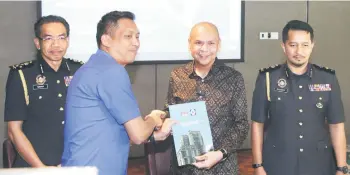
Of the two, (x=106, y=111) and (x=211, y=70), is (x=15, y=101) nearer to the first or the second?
(x=106, y=111)

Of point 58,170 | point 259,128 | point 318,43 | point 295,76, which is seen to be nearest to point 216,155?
point 259,128

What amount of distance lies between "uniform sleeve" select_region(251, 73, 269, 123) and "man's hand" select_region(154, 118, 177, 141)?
46 cm

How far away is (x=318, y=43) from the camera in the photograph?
216 inches

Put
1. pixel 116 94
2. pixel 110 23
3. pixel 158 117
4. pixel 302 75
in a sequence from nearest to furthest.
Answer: pixel 116 94 → pixel 110 23 → pixel 158 117 → pixel 302 75

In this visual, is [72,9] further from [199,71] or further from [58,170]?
[58,170]

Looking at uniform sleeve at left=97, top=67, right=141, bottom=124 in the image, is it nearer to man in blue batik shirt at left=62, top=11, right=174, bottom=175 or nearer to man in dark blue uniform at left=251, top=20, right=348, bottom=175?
man in blue batik shirt at left=62, top=11, right=174, bottom=175

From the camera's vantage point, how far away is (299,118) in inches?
83.0

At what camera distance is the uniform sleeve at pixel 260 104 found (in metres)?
2.14

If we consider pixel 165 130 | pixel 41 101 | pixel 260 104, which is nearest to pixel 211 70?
pixel 260 104

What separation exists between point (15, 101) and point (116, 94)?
28.7 inches

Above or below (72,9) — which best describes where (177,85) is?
below

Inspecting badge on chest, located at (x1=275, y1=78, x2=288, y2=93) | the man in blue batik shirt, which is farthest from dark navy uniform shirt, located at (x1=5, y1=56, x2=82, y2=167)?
badge on chest, located at (x1=275, y1=78, x2=288, y2=93)

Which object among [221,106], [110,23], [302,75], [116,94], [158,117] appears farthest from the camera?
[302,75]

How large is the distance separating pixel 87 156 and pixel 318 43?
4.51 m
